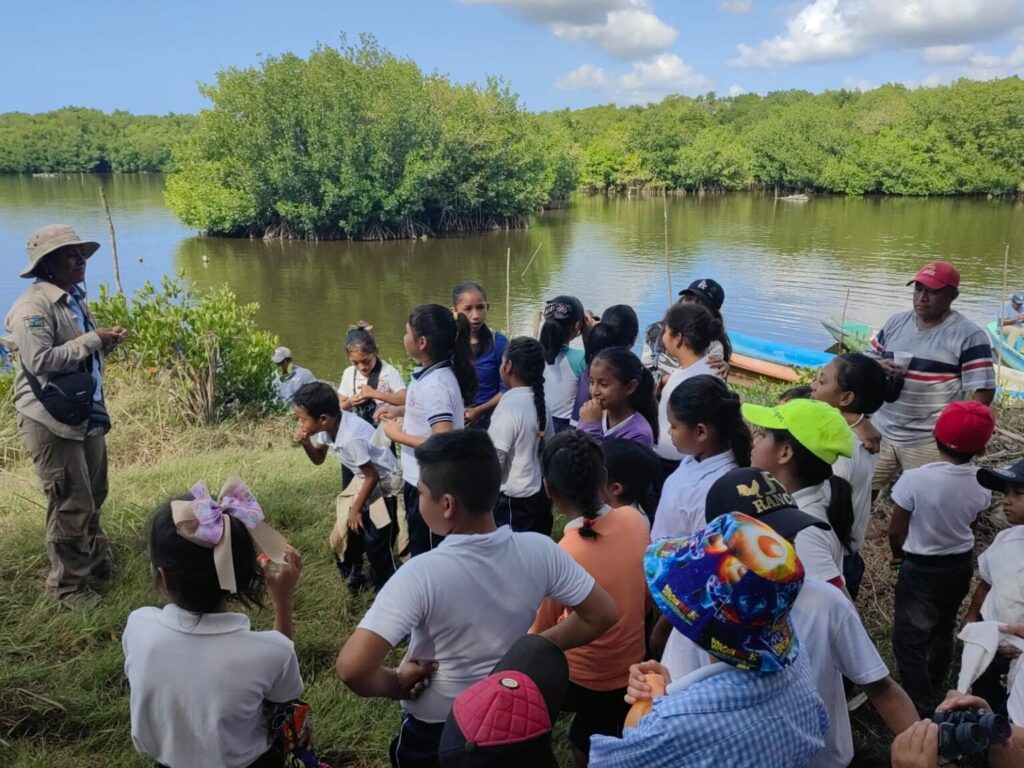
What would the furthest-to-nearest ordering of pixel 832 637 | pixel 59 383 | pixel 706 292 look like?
pixel 706 292
pixel 59 383
pixel 832 637

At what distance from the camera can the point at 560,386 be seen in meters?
4.07

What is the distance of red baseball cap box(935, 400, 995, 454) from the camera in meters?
2.60

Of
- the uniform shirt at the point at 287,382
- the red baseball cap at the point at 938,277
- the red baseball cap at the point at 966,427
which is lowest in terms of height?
the uniform shirt at the point at 287,382

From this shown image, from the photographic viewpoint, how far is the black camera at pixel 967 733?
1.38 metres

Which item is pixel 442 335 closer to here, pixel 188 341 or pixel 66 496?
pixel 66 496

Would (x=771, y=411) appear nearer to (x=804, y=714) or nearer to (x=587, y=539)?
(x=587, y=539)

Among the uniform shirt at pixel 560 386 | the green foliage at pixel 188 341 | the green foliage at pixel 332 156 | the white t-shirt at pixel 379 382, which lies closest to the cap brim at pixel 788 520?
the uniform shirt at pixel 560 386

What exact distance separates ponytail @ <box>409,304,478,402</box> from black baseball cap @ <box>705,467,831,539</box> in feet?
5.21

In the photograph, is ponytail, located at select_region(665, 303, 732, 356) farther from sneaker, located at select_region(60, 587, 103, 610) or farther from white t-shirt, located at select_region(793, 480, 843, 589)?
sneaker, located at select_region(60, 587, 103, 610)

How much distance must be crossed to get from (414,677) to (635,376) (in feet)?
5.68

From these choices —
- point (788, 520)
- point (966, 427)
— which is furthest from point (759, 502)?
point (966, 427)

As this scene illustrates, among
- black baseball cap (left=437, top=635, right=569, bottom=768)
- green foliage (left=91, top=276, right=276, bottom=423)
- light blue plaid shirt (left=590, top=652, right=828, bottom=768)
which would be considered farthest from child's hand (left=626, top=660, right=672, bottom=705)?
green foliage (left=91, top=276, right=276, bottom=423)

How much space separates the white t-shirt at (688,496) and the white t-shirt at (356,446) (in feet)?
4.87

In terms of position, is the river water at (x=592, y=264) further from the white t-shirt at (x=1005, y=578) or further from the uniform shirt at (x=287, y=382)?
the white t-shirt at (x=1005, y=578)
